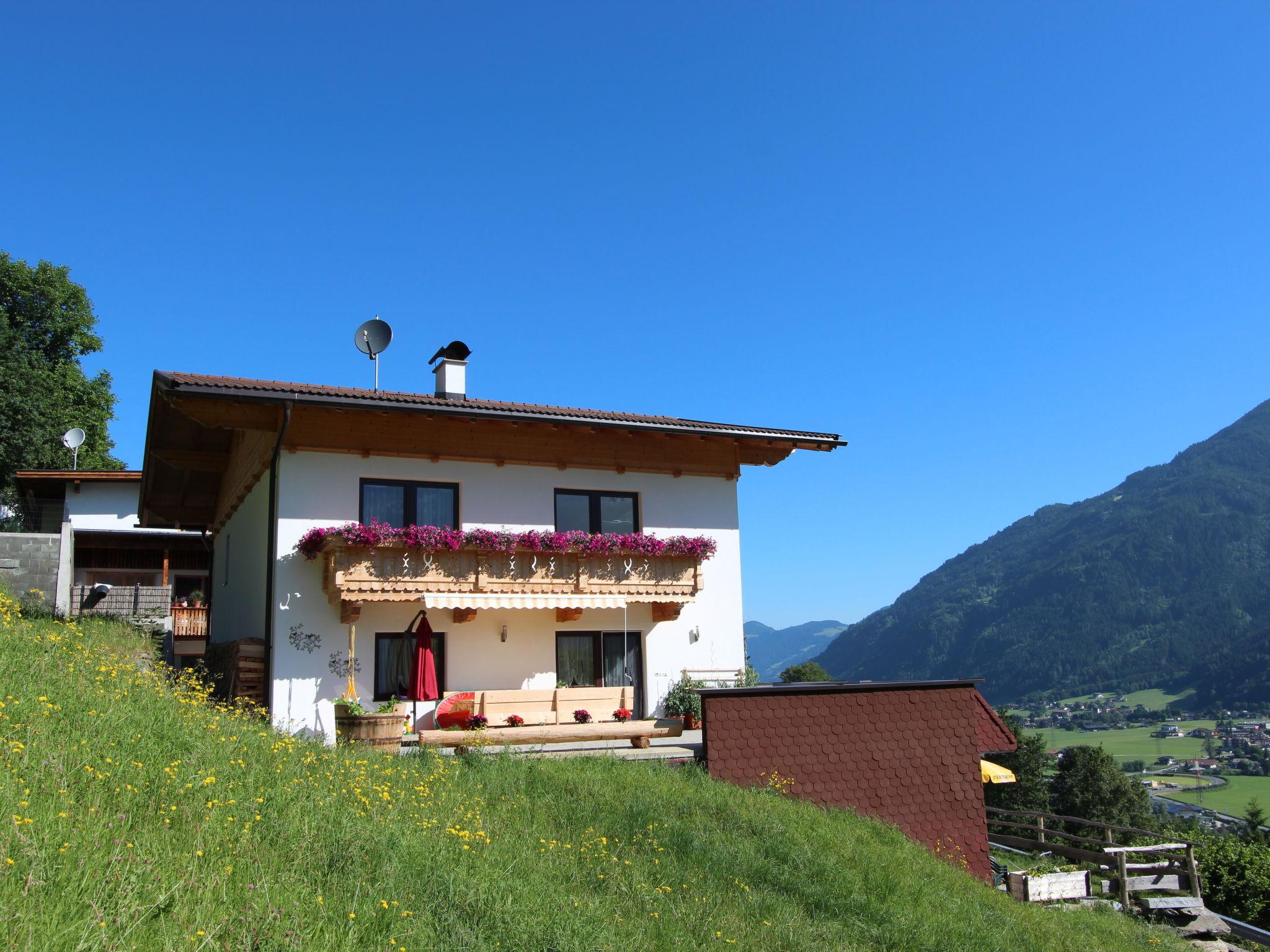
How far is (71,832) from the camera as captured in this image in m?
5.68

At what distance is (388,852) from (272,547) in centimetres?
1090

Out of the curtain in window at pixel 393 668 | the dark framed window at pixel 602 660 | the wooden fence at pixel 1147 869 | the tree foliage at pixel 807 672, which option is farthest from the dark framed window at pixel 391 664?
the tree foliage at pixel 807 672

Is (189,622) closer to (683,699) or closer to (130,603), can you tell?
(130,603)

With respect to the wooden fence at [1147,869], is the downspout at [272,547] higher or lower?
higher

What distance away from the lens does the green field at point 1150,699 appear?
170 m

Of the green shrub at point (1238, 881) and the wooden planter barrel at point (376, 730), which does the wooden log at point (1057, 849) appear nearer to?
the green shrub at point (1238, 881)

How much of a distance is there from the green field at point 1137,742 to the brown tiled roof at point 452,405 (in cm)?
11351

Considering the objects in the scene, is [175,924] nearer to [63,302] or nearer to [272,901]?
[272,901]

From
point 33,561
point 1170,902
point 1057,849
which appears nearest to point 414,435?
point 1057,849

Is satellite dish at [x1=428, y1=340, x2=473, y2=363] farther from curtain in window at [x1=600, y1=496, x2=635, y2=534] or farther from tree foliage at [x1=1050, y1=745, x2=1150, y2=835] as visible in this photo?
tree foliage at [x1=1050, y1=745, x2=1150, y2=835]

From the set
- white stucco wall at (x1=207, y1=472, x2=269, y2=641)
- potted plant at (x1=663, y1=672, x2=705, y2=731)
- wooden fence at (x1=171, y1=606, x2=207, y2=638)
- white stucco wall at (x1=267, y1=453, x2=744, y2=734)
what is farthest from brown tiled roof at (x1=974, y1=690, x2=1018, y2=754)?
wooden fence at (x1=171, y1=606, x2=207, y2=638)

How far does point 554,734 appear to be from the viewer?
Result: 1471cm

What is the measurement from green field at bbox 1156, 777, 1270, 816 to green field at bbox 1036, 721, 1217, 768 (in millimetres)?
15135

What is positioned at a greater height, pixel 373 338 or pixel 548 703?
pixel 373 338
